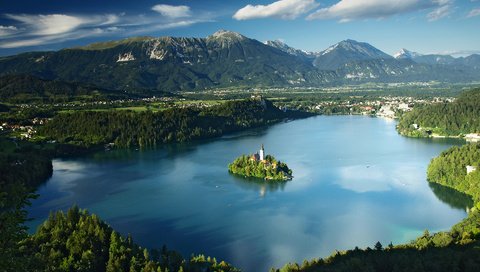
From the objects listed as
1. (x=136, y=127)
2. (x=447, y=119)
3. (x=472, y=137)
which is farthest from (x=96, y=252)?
(x=447, y=119)

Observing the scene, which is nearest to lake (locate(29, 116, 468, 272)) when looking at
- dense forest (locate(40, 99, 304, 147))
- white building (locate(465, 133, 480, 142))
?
white building (locate(465, 133, 480, 142))

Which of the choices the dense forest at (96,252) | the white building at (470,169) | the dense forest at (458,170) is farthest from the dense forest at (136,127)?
the white building at (470,169)

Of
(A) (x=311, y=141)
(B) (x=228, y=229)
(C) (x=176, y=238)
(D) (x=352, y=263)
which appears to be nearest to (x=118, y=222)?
(C) (x=176, y=238)

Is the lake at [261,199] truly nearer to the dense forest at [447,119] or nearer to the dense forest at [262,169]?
the dense forest at [262,169]

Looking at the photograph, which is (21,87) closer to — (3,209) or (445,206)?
(445,206)

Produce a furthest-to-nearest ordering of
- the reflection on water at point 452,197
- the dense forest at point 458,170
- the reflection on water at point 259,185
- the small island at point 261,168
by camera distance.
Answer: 1. the small island at point 261,168
2. the reflection on water at point 259,185
3. the dense forest at point 458,170
4. the reflection on water at point 452,197
